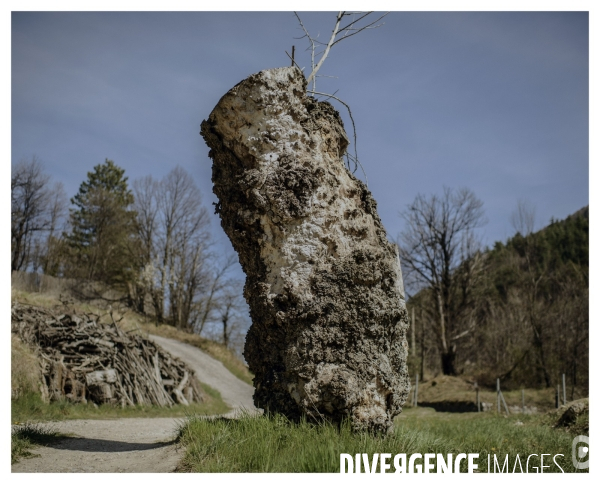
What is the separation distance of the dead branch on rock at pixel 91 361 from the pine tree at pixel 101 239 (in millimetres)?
21950

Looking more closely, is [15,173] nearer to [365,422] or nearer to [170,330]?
[170,330]

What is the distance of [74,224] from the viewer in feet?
123

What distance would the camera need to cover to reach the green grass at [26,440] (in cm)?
510

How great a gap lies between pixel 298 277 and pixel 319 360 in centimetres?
83

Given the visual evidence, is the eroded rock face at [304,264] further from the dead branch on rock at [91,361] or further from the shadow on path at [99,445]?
the dead branch on rock at [91,361]

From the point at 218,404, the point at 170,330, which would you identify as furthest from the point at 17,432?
the point at 170,330

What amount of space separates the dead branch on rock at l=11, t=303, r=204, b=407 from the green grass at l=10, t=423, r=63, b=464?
4.55 metres

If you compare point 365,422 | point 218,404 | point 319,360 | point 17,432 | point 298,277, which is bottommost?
point 218,404

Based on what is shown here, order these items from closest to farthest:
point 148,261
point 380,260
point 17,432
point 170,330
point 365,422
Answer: point 365,422, point 380,260, point 17,432, point 170,330, point 148,261

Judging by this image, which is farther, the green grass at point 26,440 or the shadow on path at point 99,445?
the shadow on path at point 99,445

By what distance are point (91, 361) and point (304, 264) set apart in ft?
28.9

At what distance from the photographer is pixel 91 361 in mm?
11961

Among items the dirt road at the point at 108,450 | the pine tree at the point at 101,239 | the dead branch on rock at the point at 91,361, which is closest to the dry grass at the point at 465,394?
the dead branch on rock at the point at 91,361

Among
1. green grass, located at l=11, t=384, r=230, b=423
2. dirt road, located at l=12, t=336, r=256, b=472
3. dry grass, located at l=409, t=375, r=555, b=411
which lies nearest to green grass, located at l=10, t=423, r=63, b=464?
dirt road, located at l=12, t=336, r=256, b=472
